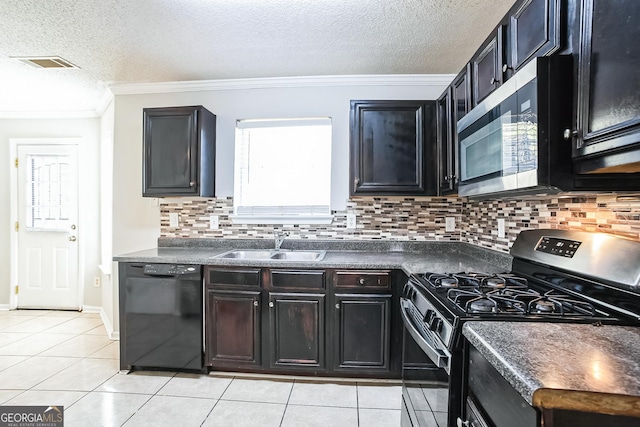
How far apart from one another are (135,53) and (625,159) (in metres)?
2.89

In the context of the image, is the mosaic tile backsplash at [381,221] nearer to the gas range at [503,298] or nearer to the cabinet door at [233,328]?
the cabinet door at [233,328]

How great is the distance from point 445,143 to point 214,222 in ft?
6.62

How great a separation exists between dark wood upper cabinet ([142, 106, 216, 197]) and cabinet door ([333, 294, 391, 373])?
1.48 meters

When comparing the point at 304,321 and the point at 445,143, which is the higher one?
the point at 445,143

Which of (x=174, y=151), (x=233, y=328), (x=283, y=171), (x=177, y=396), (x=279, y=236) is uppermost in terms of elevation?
(x=174, y=151)

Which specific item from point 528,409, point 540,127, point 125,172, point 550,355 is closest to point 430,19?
point 540,127

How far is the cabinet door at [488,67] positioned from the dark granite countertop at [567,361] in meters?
1.11

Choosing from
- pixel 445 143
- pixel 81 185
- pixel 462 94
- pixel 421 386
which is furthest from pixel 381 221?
pixel 81 185

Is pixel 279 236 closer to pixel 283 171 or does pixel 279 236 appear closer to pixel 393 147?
pixel 283 171

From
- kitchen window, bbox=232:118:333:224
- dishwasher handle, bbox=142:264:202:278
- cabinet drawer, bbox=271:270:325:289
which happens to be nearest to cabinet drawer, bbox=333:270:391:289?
cabinet drawer, bbox=271:270:325:289

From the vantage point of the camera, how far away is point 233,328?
2.45m

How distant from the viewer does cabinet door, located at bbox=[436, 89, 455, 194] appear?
7.58 ft

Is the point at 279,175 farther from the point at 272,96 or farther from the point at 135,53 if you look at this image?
the point at 135,53

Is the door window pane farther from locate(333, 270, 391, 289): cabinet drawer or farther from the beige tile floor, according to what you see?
locate(333, 270, 391, 289): cabinet drawer
